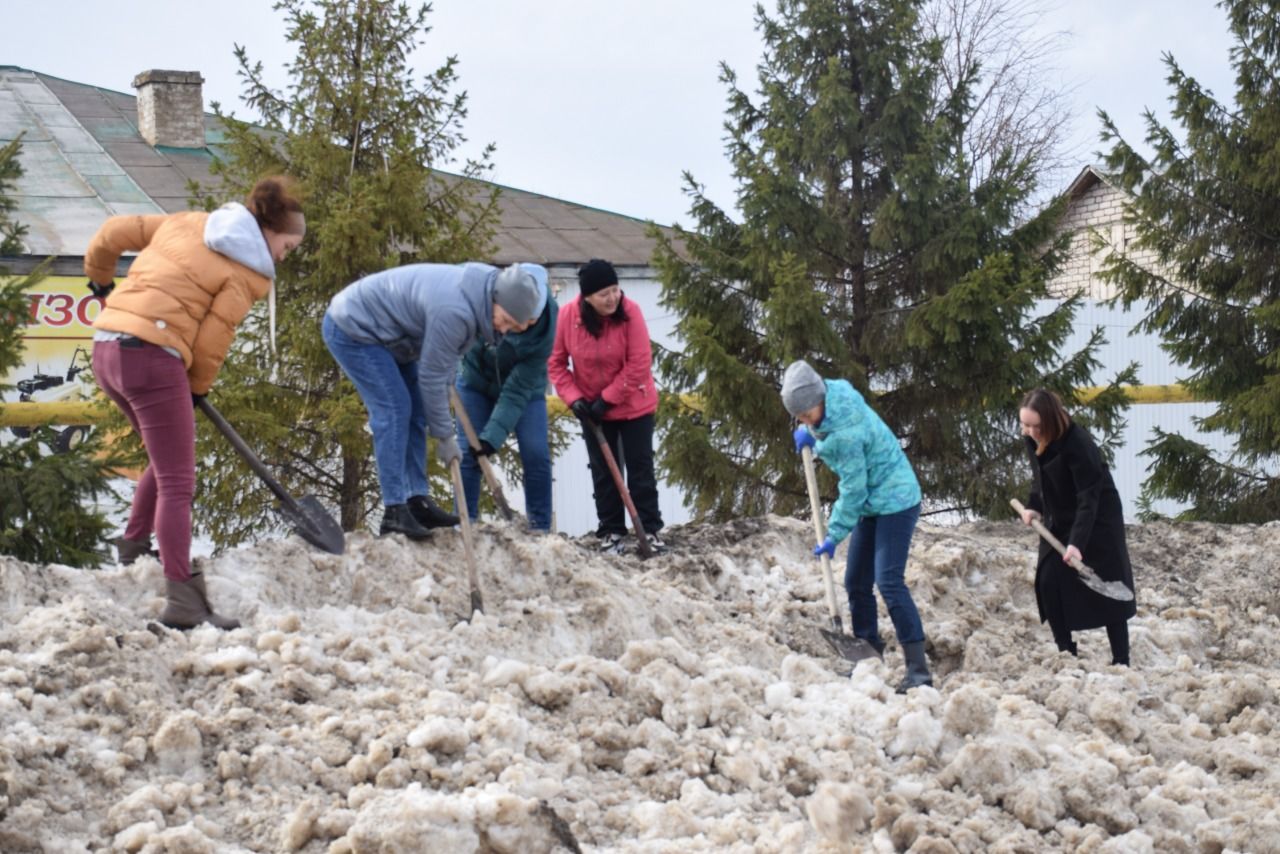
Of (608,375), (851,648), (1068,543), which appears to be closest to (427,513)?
(608,375)

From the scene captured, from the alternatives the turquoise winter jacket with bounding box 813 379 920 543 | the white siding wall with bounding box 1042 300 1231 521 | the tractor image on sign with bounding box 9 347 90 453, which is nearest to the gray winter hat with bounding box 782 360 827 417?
the turquoise winter jacket with bounding box 813 379 920 543

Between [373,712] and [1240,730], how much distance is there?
3585 millimetres

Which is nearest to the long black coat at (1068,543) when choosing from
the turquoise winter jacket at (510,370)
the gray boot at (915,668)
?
the gray boot at (915,668)

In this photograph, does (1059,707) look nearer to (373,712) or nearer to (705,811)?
(705,811)

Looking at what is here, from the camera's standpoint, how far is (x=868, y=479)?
5949 millimetres

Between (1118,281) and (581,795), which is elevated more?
(1118,281)

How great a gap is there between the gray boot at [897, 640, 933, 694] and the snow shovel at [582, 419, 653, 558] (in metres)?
2.02

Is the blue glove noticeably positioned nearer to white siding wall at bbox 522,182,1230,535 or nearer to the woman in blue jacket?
the woman in blue jacket

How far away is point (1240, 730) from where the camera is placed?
5969 millimetres

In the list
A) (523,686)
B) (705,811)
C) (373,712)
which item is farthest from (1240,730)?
(373,712)

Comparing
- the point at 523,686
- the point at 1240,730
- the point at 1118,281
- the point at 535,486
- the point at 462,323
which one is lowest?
the point at 1240,730

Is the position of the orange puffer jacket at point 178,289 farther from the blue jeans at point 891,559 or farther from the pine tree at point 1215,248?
the pine tree at point 1215,248

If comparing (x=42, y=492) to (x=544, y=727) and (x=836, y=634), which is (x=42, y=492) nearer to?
(x=544, y=727)

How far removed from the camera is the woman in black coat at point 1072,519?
6469 mm
